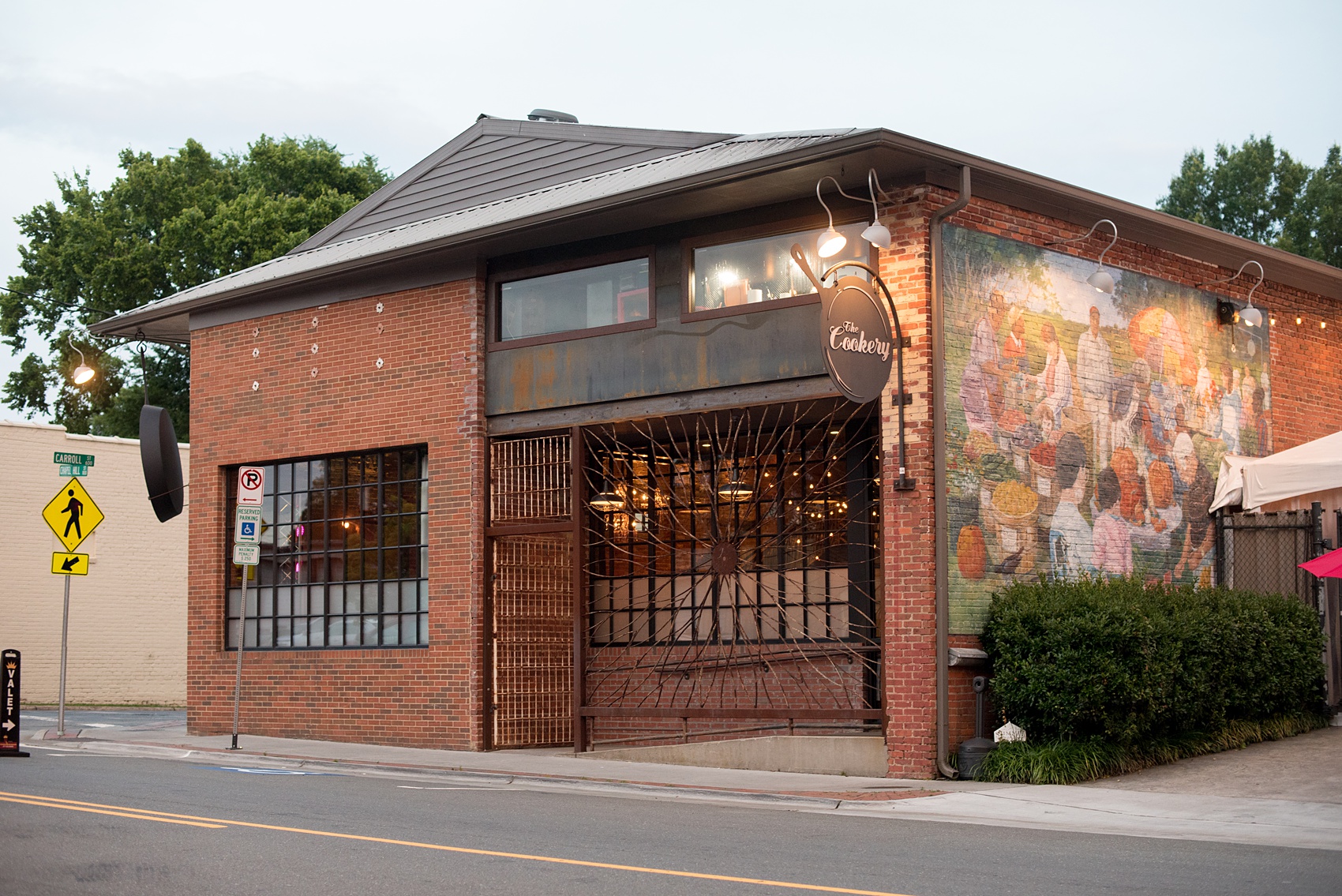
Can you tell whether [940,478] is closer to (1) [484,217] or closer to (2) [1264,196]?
(1) [484,217]

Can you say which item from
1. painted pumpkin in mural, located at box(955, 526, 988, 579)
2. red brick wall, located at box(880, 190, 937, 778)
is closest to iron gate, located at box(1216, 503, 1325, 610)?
painted pumpkin in mural, located at box(955, 526, 988, 579)

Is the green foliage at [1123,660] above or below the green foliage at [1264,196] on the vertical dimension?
below

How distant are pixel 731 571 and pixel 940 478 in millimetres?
3129

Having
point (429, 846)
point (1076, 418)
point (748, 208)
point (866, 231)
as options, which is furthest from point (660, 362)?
point (429, 846)

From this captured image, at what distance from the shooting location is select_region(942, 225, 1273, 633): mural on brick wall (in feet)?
45.8

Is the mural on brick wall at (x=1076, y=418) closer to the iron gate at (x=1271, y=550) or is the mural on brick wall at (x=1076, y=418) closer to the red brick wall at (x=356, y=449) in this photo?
the iron gate at (x=1271, y=550)

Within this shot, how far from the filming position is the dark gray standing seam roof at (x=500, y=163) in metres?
17.9

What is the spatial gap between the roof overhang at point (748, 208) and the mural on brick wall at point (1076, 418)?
1.87 feet

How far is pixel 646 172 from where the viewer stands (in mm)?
16453

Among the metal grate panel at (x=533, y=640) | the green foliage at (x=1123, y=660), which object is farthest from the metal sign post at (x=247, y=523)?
the green foliage at (x=1123, y=660)

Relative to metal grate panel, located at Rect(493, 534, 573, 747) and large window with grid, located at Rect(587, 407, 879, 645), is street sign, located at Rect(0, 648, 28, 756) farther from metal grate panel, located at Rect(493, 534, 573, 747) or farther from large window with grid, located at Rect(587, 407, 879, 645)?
large window with grid, located at Rect(587, 407, 879, 645)

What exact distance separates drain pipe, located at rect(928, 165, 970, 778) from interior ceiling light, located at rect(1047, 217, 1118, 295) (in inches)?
69.1

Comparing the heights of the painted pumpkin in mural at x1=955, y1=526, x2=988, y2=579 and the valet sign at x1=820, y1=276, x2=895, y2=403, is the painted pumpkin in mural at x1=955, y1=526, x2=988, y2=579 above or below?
below

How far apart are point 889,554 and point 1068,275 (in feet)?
13.2
